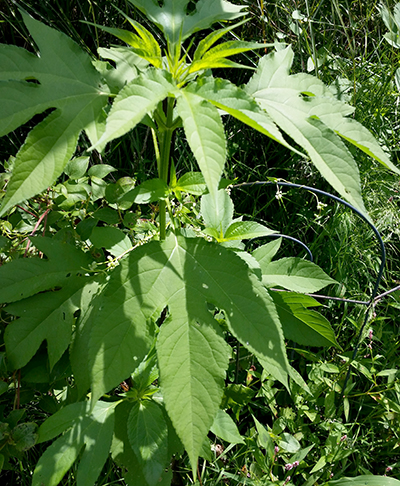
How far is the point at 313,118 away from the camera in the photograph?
0.88m

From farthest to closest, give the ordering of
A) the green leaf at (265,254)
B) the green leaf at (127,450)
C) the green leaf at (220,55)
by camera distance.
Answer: the green leaf at (265,254)
the green leaf at (127,450)
the green leaf at (220,55)

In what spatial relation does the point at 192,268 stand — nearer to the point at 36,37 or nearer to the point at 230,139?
the point at 36,37

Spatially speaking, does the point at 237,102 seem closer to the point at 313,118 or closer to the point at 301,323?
the point at 313,118

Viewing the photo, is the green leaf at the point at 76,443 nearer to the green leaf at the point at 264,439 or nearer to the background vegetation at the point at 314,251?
the background vegetation at the point at 314,251

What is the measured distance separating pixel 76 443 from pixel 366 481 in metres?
1.12

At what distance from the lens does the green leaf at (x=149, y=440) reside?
114 cm

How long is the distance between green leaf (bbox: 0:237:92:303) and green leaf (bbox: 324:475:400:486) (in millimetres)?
1248

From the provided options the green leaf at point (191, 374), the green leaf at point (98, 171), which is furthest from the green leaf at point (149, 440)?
the green leaf at point (98, 171)

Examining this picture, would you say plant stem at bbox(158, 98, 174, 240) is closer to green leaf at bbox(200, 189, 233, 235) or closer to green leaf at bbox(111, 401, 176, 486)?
green leaf at bbox(200, 189, 233, 235)

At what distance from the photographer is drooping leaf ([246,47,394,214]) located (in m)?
0.82

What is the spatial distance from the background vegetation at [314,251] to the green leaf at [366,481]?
0.27 feet

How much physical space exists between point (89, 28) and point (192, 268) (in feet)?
6.01

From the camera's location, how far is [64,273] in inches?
47.9

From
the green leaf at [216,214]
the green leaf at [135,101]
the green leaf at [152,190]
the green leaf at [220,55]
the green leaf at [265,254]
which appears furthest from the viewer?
the green leaf at [265,254]
